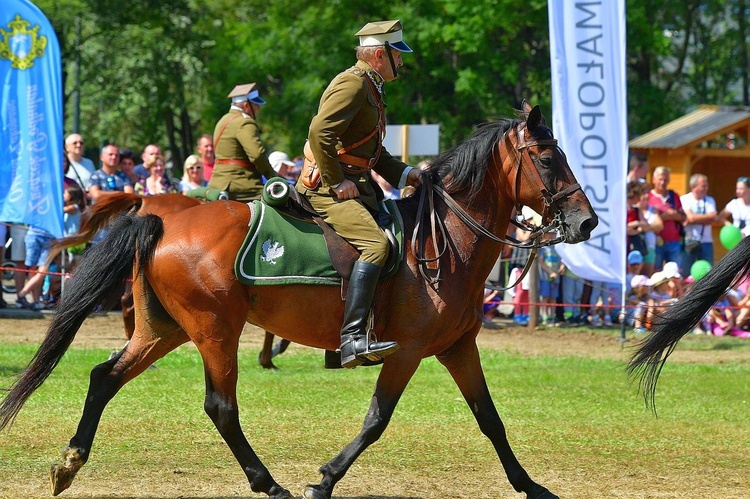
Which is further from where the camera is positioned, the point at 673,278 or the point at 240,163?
the point at 673,278

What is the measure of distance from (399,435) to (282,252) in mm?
2702

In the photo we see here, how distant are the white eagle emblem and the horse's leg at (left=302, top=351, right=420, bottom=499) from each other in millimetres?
896

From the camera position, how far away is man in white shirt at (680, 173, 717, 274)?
17.6 meters

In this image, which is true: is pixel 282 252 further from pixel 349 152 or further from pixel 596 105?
pixel 596 105

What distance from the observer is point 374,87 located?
6895 millimetres

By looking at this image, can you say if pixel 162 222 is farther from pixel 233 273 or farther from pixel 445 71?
pixel 445 71

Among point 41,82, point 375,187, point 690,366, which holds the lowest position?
point 690,366

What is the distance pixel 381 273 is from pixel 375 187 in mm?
676

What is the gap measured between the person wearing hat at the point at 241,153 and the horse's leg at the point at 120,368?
4221mm

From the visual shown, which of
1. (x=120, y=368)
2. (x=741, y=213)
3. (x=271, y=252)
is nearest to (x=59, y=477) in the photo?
(x=120, y=368)

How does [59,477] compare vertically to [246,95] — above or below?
below

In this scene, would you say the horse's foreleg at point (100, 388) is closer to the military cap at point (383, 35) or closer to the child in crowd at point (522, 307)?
the military cap at point (383, 35)

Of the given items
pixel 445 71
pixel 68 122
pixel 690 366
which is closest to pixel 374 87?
pixel 690 366

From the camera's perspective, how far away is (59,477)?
648cm
